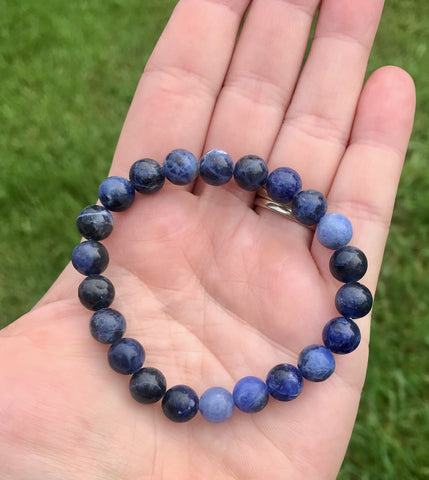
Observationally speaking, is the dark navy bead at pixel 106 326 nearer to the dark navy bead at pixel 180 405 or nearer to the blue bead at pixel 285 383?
the dark navy bead at pixel 180 405

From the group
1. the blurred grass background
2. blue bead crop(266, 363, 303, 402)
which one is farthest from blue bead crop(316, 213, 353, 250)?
the blurred grass background

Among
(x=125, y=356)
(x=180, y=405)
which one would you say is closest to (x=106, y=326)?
(x=125, y=356)

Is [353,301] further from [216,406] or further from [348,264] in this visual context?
[216,406]

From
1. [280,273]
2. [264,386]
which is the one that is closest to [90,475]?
[264,386]

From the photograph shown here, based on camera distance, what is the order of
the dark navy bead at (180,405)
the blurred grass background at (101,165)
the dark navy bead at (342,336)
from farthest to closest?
1. the blurred grass background at (101,165)
2. the dark navy bead at (342,336)
3. the dark navy bead at (180,405)

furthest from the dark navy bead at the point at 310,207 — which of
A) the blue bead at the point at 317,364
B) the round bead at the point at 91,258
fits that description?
the round bead at the point at 91,258

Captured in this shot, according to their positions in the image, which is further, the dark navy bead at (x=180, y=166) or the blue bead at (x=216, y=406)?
the dark navy bead at (x=180, y=166)

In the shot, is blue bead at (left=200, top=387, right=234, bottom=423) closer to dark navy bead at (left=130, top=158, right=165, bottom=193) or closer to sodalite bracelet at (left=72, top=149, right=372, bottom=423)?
sodalite bracelet at (left=72, top=149, right=372, bottom=423)

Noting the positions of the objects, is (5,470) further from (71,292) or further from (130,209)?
(130,209)
